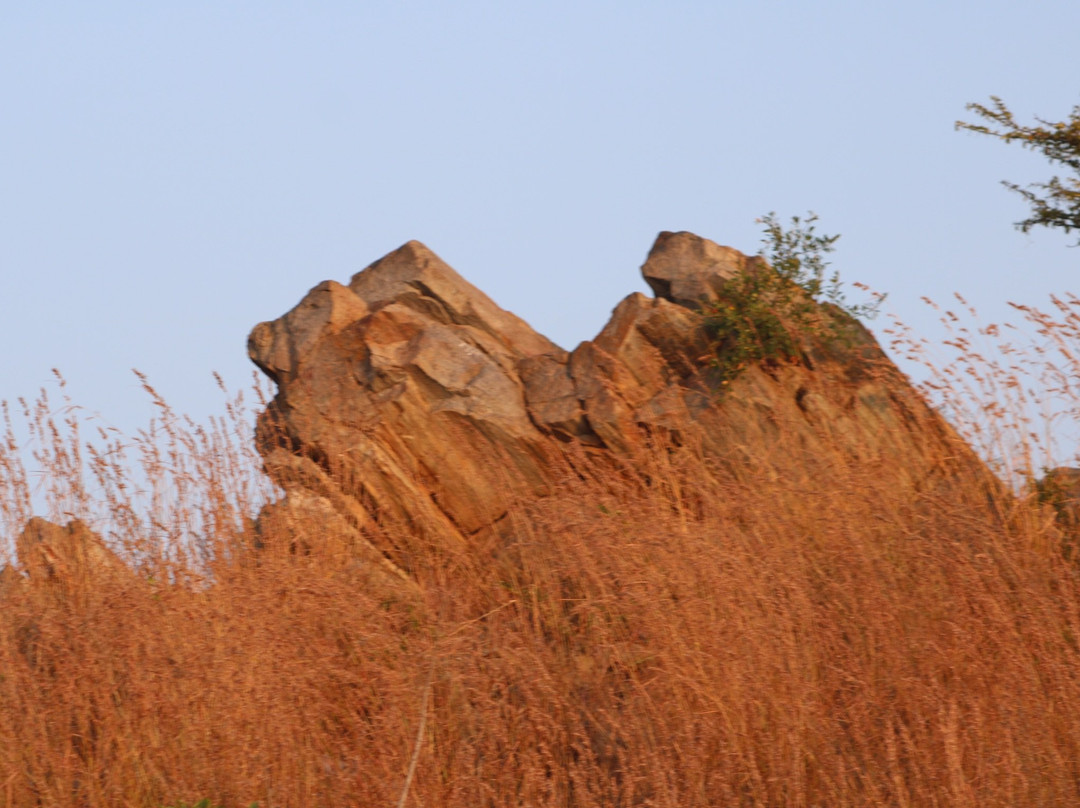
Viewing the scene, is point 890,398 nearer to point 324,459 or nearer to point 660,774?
point 324,459

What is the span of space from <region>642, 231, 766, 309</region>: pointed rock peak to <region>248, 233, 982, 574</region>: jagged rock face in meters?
0.03

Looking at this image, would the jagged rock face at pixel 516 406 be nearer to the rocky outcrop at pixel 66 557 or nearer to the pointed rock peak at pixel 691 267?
the pointed rock peak at pixel 691 267

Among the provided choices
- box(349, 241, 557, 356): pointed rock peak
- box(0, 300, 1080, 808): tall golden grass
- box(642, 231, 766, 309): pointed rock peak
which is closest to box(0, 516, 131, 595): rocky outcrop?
box(0, 300, 1080, 808): tall golden grass

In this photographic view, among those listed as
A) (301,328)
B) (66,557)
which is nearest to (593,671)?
(66,557)

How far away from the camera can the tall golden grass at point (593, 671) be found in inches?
167

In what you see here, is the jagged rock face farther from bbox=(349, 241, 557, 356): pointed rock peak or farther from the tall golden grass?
the tall golden grass

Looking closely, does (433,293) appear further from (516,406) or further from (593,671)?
(593,671)

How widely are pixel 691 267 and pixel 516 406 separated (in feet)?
6.63

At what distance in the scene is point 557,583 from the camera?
646 cm

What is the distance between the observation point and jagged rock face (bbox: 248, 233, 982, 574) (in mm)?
7949

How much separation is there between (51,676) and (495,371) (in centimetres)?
416

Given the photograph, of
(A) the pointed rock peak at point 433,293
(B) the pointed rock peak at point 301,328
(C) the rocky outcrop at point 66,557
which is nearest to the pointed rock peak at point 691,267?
(A) the pointed rock peak at point 433,293

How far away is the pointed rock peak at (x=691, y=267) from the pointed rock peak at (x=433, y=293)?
113cm

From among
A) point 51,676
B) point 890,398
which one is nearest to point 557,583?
point 51,676
